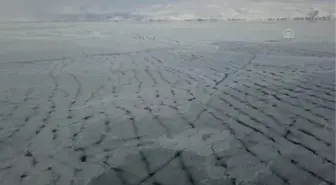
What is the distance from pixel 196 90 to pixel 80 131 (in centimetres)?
229

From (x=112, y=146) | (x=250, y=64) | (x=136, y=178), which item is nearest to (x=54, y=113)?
(x=112, y=146)

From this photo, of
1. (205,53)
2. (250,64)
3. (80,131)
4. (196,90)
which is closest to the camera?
(80,131)

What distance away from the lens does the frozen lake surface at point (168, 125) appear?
2.54 meters

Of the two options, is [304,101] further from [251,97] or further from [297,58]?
[297,58]

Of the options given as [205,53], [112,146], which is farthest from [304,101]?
[205,53]

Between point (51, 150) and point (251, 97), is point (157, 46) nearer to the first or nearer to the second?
point (251, 97)

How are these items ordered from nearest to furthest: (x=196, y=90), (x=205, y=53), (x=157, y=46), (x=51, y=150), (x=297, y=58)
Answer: (x=51, y=150) < (x=196, y=90) < (x=297, y=58) < (x=205, y=53) < (x=157, y=46)

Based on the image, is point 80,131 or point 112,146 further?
point 80,131

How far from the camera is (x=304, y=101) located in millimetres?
4324

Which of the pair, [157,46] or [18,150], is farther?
[157,46]

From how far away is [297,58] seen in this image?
8.16 m

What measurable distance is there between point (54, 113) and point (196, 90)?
2.36 m

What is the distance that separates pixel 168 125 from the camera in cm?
355

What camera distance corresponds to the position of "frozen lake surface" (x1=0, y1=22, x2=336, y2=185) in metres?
2.54
